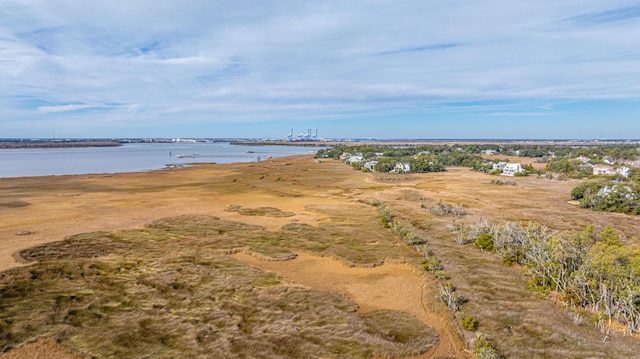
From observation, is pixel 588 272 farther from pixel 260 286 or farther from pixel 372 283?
pixel 260 286

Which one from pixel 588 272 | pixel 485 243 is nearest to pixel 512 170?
pixel 485 243

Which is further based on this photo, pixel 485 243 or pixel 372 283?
pixel 485 243

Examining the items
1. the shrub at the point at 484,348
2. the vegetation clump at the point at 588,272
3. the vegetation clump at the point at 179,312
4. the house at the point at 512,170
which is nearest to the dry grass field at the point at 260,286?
the vegetation clump at the point at 179,312

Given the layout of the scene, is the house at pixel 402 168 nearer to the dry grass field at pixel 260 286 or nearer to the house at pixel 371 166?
the house at pixel 371 166

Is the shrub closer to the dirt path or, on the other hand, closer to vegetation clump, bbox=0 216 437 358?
the dirt path

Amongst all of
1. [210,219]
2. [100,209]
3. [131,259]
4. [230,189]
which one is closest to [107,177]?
[230,189]

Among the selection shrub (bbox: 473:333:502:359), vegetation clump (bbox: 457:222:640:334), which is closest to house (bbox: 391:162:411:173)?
vegetation clump (bbox: 457:222:640:334)

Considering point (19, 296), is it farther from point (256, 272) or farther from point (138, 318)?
point (256, 272)

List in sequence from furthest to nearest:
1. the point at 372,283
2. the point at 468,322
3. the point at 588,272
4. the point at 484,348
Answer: the point at 372,283
the point at 588,272
the point at 468,322
the point at 484,348
